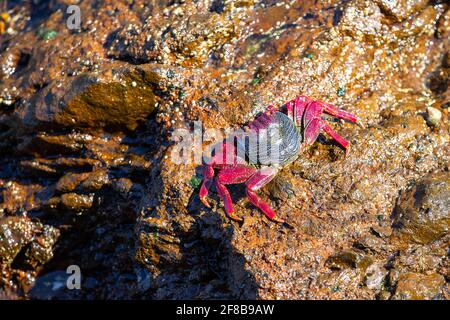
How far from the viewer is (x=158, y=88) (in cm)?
485

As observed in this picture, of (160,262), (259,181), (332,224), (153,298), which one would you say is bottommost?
(153,298)

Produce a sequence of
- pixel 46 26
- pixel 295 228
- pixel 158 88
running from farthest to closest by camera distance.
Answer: pixel 46 26
pixel 158 88
pixel 295 228

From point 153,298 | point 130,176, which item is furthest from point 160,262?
point 130,176

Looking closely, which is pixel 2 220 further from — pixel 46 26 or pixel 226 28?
pixel 226 28

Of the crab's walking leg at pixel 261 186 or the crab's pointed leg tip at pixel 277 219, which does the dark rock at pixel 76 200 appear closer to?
the crab's walking leg at pixel 261 186

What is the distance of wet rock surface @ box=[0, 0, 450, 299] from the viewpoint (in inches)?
155

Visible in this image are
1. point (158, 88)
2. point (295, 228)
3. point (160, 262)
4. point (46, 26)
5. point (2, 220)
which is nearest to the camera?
point (295, 228)

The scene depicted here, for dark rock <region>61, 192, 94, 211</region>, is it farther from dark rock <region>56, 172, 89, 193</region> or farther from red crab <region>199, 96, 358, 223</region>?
red crab <region>199, 96, 358, 223</region>

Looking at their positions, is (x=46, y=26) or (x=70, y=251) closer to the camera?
(x=70, y=251)

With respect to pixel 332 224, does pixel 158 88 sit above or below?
above

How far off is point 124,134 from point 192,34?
1.29 metres

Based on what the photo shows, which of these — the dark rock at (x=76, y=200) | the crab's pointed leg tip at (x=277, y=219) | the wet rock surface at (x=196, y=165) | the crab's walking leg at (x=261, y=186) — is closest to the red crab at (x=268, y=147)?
the crab's walking leg at (x=261, y=186)

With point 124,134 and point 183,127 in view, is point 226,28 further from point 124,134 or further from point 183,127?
point 124,134

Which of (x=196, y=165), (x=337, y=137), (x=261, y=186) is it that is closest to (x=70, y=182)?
(x=196, y=165)
